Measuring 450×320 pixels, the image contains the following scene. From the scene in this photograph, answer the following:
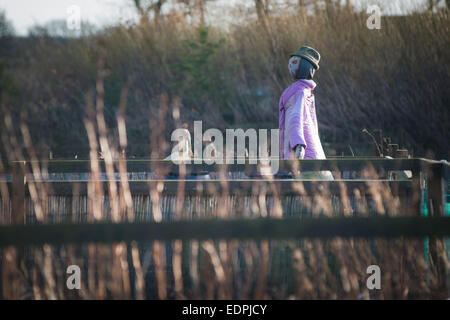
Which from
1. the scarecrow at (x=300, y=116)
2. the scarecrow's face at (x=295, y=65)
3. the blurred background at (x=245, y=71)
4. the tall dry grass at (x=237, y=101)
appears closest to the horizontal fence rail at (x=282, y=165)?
the tall dry grass at (x=237, y=101)

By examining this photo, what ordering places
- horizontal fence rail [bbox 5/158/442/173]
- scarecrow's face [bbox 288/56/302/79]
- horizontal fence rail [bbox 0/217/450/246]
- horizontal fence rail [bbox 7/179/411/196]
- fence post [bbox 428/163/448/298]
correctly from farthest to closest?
scarecrow's face [bbox 288/56/302/79]
horizontal fence rail [bbox 5/158/442/173]
horizontal fence rail [bbox 7/179/411/196]
fence post [bbox 428/163/448/298]
horizontal fence rail [bbox 0/217/450/246]

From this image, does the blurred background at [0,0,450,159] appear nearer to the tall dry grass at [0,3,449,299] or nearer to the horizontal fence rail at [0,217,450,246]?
the tall dry grass at [0,3,449,299]

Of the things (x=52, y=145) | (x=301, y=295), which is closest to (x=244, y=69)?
(x=52, y=145)

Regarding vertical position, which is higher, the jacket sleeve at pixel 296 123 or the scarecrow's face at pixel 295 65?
the scarecrow's face at pixel 295 65

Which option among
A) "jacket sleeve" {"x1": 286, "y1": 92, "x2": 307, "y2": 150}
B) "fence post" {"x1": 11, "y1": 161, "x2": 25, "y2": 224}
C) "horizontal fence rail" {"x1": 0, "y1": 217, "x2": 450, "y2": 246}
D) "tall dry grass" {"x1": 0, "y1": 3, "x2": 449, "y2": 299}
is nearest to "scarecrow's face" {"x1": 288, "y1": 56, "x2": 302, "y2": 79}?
"jacket sleeve" {"x1": 286, "y1": 92, "x2": 307, "y2": 150}

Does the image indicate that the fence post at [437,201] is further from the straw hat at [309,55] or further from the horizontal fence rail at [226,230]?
the straw hat at [309,55]

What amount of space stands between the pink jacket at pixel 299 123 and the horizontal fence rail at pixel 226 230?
332 cm

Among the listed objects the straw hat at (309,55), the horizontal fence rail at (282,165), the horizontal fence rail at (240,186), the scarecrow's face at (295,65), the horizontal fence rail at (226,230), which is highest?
the straw hat at (309,55)

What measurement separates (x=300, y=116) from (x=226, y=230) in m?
3.54

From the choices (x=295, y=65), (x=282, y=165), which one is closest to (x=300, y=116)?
(x=295, y=65)

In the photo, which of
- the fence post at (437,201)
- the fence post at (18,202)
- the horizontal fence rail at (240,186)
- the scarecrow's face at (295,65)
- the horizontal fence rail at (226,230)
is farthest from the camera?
the scarecrow's face at (295,65)

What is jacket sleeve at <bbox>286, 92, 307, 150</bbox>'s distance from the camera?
16.8 ft

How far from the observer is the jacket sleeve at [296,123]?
5.12 m

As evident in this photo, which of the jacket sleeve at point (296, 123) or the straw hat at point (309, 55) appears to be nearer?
the jacket sleeve at point (296, 123)
